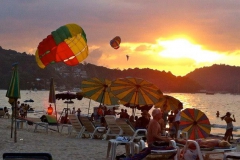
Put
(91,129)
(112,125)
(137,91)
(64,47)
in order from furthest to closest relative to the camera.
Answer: (64,47) → (91,129) → (137,91) → (112,125)

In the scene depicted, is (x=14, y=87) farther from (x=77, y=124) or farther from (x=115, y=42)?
(x=115, y=42)

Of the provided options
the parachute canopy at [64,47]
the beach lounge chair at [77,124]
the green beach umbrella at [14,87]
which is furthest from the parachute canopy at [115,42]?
the green beach umbrella at [14,87]

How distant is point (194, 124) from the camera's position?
1131 cm

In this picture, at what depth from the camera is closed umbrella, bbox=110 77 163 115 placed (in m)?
15.1

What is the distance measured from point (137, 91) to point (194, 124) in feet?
13.4

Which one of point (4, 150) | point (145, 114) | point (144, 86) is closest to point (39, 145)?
point (4, 150)

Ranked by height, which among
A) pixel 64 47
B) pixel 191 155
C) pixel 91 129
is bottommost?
pixel 191 155

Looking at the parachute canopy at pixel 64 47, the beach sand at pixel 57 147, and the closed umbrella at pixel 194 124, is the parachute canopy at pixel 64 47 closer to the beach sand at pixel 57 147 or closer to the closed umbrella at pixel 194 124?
the beach sand at pixel 57 147

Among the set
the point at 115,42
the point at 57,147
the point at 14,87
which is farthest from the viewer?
the point at 115,42

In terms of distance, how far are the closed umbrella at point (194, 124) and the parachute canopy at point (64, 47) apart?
6.42m

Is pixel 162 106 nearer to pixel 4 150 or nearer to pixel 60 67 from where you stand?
pixel 4 150

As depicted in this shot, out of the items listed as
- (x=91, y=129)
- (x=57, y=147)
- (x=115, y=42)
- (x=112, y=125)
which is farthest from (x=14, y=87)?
(x=115, y=42)

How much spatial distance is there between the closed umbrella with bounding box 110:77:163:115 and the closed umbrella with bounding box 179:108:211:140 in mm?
3681

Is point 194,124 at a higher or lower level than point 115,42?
lower
